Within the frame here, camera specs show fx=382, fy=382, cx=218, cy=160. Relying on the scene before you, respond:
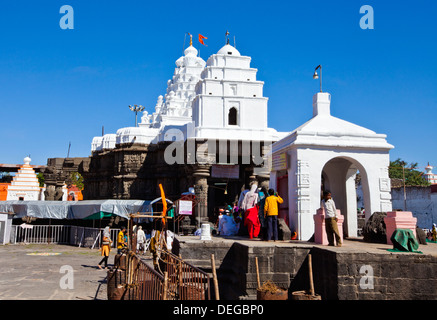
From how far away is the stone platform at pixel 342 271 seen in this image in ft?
21.6

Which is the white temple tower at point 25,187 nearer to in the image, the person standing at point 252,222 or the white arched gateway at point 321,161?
the person standing at point 252,222

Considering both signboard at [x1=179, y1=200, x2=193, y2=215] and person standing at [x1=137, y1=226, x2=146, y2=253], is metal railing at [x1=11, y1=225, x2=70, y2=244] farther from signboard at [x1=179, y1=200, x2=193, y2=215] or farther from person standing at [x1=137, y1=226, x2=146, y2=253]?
signboard at [x1=179, y1=200, x2=193, y2=215]

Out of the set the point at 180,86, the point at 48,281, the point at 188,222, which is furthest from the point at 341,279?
the point at 180,86

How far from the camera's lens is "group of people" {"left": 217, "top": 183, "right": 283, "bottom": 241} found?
9.43 metres

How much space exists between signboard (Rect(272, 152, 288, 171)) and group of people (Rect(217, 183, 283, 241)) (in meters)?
0.80

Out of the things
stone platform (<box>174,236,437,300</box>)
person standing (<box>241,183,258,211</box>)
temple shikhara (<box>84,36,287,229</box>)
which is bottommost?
stone platform (<box>174,236,437,300</box>)

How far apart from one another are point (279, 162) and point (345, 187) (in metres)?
2.59

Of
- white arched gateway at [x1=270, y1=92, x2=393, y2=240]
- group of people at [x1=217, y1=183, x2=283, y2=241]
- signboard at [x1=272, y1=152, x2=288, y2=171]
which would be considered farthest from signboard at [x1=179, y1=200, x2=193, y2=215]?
white arched gateway at [x1=270, y1=92, x2=393, y2=240]

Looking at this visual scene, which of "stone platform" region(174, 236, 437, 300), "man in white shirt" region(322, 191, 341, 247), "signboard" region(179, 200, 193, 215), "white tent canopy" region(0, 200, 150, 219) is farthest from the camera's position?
"white tent canopy" region(0, 200, 150, 219)

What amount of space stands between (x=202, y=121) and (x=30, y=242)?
12584mm

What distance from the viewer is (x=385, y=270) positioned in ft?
21.8

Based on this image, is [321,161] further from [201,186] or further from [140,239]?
[201,186]

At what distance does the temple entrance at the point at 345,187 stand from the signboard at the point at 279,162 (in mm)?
1877
